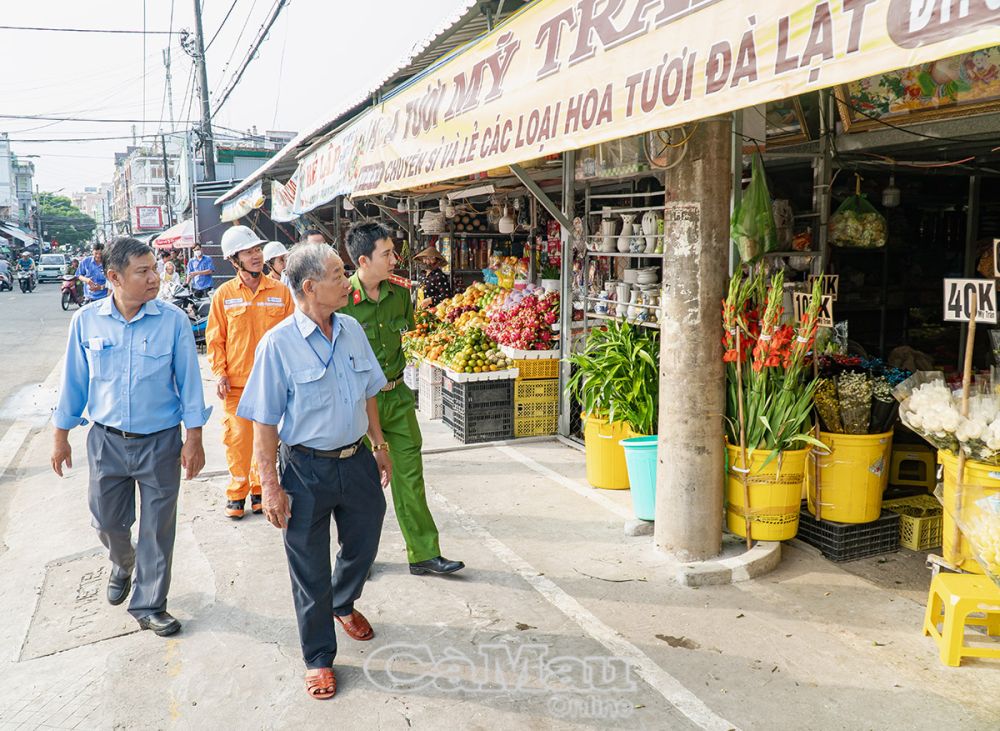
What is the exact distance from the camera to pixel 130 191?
9800 centimetres

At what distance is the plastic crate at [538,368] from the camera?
736 cm

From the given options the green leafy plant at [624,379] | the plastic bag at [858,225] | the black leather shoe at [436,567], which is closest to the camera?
the black leather shoe at [436,567]

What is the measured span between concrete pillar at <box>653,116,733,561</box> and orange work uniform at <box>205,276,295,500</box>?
2.77 m

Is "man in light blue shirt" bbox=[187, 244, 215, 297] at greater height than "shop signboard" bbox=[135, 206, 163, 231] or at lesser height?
lesser

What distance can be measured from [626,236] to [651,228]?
31 cm

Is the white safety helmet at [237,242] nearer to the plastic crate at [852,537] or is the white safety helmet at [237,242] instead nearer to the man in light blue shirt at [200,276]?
the plastic crate at [852,537]

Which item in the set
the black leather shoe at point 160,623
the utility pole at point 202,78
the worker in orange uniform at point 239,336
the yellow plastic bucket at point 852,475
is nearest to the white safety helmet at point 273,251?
the worker in orange uniform at point 239,336

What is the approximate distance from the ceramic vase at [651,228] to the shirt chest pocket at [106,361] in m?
4.08

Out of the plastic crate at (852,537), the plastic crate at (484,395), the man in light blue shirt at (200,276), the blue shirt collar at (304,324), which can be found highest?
the man in light blue shirt at (200,276)

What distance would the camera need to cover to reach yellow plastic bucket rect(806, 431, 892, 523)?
14.7 ft

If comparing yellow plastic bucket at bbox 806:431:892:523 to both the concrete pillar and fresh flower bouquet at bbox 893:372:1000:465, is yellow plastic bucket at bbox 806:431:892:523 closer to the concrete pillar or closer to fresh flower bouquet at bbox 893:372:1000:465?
fresh flower bouquet at bbox 893:372:1000:465

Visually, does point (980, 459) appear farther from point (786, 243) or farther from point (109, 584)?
point (109, 584)

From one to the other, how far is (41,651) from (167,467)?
108 centimetres

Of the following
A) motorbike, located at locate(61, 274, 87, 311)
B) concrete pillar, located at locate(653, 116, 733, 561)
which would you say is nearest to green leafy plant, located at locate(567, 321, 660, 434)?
concrete pillar, located at locate(653, 116, 733, 561)
